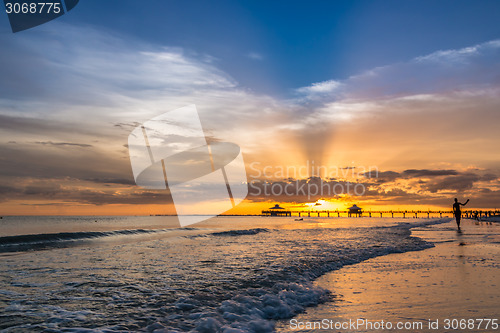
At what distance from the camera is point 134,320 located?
204 inches

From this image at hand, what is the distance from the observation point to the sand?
15.9ft

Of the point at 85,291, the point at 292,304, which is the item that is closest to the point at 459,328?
the point at 292,304

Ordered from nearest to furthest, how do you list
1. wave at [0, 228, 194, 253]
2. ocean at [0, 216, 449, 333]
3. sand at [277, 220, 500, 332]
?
sand at [277, 220, 500, 332]
ocean at [0, 216, 449, 333]
wave at [0, 228, 194, 253]

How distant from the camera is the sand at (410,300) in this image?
→ 486 centimetres

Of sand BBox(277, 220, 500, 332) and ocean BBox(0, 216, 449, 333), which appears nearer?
sand BBox(277, 220, 500, 332)

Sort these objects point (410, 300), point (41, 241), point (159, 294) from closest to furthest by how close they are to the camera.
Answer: point (410, 300)
point (159, 294)
point (41, 241)

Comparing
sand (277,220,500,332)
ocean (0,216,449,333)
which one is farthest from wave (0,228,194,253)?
sand (277,220,500,332)

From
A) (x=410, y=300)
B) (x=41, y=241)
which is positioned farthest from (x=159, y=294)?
(x=41, y=241)

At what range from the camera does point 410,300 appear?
6.13 m

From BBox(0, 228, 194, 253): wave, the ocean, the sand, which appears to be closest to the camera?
the sand

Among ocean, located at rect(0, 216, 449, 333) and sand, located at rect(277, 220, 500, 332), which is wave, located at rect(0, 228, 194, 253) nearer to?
ocean, located at rect(0, 216, 449, 333)

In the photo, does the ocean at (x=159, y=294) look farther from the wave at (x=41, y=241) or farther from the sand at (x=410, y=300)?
the wave at (x=41, y=241)

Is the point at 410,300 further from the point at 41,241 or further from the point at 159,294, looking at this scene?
the point at 41,241

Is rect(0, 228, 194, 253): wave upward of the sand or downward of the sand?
downward
